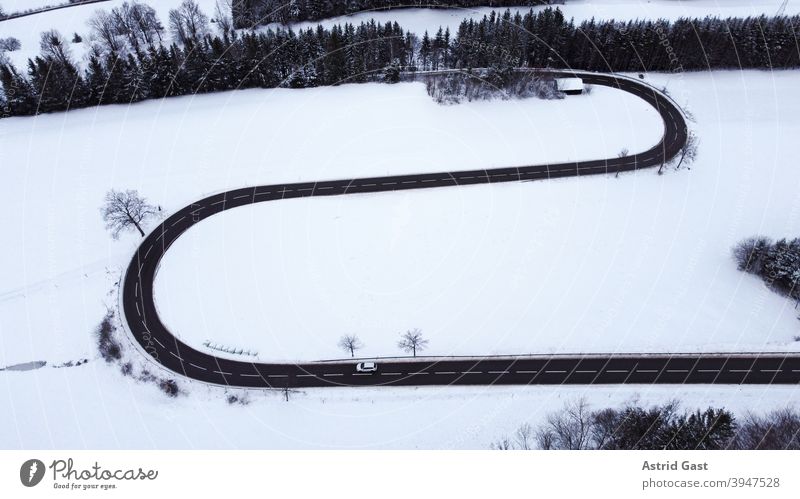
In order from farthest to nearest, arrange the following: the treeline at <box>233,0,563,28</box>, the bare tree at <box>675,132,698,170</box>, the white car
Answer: the treeline at <box>233,0,563,28</box> → the bare tree at <box>675,132,698,170</box> → the white car

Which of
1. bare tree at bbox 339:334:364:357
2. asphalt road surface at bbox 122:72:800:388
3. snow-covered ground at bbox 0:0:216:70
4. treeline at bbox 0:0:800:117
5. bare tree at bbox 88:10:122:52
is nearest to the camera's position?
asphalt road surface at bbox 122:72:800:388

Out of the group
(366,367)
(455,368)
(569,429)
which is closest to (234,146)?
(366,367)

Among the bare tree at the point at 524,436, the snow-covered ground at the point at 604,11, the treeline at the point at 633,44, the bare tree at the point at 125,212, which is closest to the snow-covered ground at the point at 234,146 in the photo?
the bare tree at the point at 125,212

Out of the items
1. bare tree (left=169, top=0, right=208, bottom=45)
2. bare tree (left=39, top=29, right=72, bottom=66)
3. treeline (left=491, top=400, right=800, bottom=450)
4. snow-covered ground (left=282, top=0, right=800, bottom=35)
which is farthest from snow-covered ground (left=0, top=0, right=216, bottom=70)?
treeline (left=491, top=400, right=800, bottom=450)

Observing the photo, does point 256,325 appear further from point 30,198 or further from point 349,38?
point 349,38

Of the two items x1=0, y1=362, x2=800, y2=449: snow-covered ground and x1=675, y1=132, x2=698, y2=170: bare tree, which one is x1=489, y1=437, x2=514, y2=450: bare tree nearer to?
x1=0, y1=362, x2=800, y2=449: snow-covered ground
